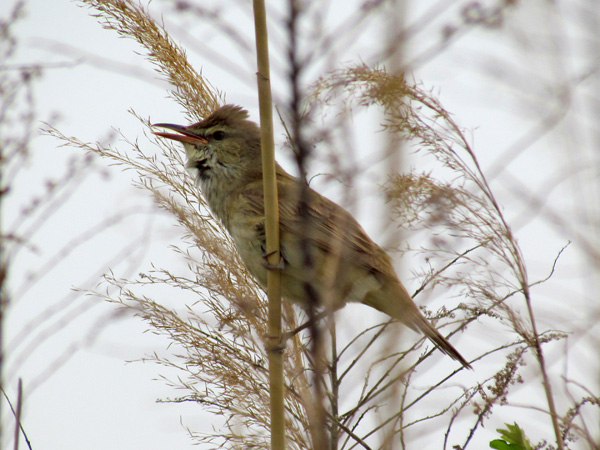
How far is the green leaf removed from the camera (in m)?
1.91

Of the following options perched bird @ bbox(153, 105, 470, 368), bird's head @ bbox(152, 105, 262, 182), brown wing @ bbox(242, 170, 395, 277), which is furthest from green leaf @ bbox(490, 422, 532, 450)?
bird's head @ bbox(152, 105, 262, 182)

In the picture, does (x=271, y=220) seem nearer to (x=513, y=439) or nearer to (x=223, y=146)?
(x=513, y=439)

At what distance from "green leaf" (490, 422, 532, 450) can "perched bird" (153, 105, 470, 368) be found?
2.73ft

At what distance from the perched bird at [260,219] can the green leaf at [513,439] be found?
83 cm

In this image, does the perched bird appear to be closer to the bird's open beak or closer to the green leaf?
the bird's open beak

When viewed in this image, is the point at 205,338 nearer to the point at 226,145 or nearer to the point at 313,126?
the point at 313,126

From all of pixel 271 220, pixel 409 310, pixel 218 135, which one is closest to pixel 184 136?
pixel 218 135

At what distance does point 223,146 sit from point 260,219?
0.67 m

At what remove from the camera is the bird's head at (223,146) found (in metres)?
3.58

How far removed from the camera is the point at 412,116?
6.93 ft

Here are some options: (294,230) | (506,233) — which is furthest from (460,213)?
(294,230)

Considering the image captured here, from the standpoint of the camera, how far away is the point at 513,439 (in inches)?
75.7

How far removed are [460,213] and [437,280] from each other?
0.68 feet

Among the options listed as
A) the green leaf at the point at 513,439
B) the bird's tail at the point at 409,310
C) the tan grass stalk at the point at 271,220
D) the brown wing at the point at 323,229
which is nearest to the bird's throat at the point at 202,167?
the brown wing at the point at 323,229
